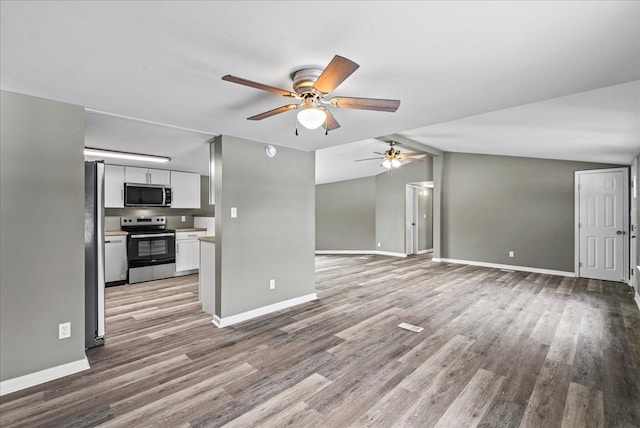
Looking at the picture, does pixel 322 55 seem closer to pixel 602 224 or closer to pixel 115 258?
pixel 115 258

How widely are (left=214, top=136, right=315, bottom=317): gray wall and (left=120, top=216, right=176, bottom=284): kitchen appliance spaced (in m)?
2.69

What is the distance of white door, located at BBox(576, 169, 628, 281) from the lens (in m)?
5.16

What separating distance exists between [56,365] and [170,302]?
1.87 m

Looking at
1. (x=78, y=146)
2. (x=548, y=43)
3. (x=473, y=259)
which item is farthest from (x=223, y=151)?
(x=473, y=259)

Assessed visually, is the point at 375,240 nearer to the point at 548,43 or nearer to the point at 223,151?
the point at 223,151

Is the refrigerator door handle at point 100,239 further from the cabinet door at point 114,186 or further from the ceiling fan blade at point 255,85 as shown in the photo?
the cabinet door at point 114,186

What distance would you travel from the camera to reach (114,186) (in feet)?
16.9

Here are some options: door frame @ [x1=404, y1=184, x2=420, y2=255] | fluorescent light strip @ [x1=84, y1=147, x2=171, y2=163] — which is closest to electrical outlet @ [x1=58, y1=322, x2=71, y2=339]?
fluorescent light strip @ [x1=84, y1=147, x2=171, y2=163]

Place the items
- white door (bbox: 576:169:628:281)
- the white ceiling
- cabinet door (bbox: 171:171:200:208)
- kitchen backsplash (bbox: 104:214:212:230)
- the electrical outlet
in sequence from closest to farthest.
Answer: the white ceiling
the electrical outlet
white door (bbox: 576:169:628:281)
kitchen backsplash (bbox: 104:214:212:230)
cabinet door (bbox: 171:171:200:208)

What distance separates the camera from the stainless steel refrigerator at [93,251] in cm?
272

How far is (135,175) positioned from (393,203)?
21.5ft

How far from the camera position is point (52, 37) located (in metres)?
1.50

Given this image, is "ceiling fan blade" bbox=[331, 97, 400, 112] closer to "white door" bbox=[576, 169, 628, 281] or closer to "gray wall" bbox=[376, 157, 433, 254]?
"white door" bbox=[576, 169, 628, 281]

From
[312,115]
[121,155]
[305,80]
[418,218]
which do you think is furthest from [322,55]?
[418,218]
